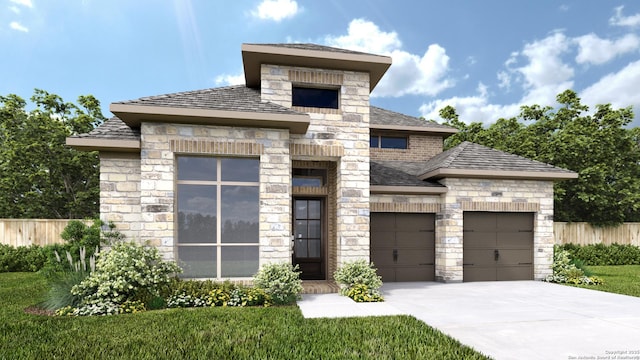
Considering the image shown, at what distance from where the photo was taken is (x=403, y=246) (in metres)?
10.9

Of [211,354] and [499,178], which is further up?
[499,178]

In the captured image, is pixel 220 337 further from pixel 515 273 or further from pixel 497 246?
pixel 515 273

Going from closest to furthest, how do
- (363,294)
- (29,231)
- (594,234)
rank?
(363,294) < (29,231) < (594,234)

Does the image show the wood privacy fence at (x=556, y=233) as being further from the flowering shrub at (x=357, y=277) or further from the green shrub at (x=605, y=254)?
the flowering shrub at (x=357, y=277)

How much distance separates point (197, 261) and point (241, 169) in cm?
236

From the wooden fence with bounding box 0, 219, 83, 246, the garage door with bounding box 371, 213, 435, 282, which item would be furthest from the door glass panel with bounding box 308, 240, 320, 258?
the wooden fence with bounding box 0, 219, 83, 246

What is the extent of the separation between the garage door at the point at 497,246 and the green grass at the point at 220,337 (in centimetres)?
588

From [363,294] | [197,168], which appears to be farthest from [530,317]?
[197,168]

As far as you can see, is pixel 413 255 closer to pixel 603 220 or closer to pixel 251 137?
pixel 251 137

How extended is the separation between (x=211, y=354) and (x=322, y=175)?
247 inches

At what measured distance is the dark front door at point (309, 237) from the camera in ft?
33.1

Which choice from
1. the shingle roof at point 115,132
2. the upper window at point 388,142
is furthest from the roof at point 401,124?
the shingle roof at point 115,132

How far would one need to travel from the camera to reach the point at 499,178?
1105 cm

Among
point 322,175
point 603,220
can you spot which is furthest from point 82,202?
point 603,220
